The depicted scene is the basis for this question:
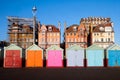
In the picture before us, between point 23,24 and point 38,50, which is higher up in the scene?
point 23,24

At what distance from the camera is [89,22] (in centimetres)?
9919

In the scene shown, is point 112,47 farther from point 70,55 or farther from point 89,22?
point 89,22

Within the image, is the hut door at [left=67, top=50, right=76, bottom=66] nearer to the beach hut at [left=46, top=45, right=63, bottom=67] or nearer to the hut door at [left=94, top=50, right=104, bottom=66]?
the beach hut at [left=46, top=45, right=63, bottom=67]

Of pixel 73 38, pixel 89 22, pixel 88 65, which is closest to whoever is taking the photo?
pixel 88 65

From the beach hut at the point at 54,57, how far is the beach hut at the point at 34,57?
125cm

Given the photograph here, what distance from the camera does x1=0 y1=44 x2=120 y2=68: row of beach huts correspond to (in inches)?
1629

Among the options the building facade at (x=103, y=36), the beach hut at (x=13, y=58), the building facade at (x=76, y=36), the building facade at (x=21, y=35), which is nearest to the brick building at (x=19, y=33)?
the building facade at (x=21, y=35)

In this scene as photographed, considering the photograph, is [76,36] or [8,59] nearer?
[8,59]

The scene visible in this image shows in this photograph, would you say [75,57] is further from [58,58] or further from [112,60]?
[112,60]

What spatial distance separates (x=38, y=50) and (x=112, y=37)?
4668 centimetres

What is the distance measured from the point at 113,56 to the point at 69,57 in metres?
7.25

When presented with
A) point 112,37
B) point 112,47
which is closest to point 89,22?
point 112,37

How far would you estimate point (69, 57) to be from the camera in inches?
1639

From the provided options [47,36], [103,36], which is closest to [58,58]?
[47,36]
